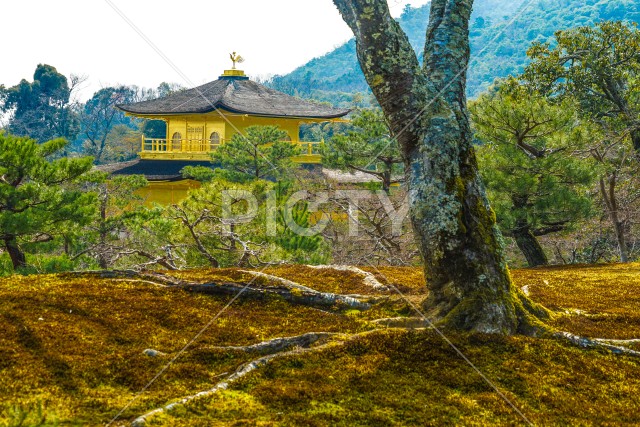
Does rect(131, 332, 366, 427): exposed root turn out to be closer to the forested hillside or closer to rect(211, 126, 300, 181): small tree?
rect(211, 126, 300, 181): small tree

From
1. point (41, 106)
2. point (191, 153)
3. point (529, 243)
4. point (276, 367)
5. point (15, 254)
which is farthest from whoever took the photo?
point (41, 106)

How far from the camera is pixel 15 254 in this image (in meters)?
9.22

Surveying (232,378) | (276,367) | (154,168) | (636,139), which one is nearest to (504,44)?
(154,168)

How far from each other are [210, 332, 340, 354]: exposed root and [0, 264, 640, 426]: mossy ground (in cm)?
6

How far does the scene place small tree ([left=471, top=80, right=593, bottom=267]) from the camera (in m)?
10.5

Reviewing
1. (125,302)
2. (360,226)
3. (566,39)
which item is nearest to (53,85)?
(360,226)

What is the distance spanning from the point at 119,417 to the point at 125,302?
1.52 m

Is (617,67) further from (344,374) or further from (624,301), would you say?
(344,374)

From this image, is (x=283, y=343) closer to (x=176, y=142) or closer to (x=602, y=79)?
(x=602, y=79)

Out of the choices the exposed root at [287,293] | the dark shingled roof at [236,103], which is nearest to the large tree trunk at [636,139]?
the exposed root at [287,293]

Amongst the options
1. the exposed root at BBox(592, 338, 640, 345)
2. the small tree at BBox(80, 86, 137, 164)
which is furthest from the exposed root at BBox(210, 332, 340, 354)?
the small tree at BBox(80, 86, 137, 164)

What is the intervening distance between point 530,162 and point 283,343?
873cm

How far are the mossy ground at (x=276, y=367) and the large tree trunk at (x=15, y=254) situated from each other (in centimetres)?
562

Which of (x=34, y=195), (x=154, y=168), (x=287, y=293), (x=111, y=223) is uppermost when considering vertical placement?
(x=154, y=168)
